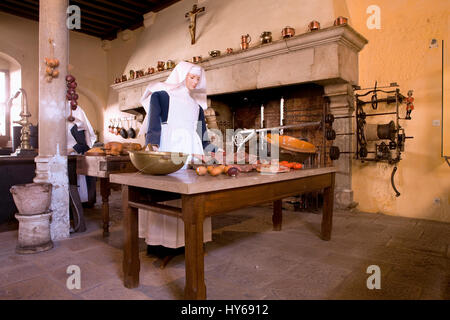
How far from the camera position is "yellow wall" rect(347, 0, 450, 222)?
4.38m

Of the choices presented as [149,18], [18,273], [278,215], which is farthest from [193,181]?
[149,18]

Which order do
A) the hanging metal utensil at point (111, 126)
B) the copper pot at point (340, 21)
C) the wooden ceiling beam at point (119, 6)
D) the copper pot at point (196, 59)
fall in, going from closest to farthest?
the copper pot at point (340, 21)
the copper pot at point (196, 59)
the wooden ceiling beam at point (119, 6)
the hanging metal utensil at point (111, 126)

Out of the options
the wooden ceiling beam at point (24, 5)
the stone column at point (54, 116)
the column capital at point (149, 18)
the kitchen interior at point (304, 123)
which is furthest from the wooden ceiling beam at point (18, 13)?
the stone column at point (54, 116)

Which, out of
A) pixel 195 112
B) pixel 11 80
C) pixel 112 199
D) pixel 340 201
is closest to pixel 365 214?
pixel 340 201

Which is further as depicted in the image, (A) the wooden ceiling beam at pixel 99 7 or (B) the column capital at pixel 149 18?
(B) the column capital at pixel 149 18

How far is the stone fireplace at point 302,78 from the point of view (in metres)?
4.43

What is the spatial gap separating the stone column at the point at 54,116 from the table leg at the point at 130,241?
1.76 m

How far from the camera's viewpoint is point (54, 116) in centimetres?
340

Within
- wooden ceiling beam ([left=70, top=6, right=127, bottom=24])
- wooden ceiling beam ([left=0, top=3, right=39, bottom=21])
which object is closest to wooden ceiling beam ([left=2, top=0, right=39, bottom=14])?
wooden ceiling beam ([left=0, top=3, right=39, bottom=21])

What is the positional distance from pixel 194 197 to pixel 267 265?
4.41 feet

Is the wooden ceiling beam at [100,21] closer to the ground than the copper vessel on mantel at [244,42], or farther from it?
farther from it

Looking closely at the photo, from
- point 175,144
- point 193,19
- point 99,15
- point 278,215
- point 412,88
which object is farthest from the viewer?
point 99,15

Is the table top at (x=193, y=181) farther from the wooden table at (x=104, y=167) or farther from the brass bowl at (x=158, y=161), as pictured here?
the wooden table at (x=104, y=167)

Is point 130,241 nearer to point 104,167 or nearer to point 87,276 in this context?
point 87,276
